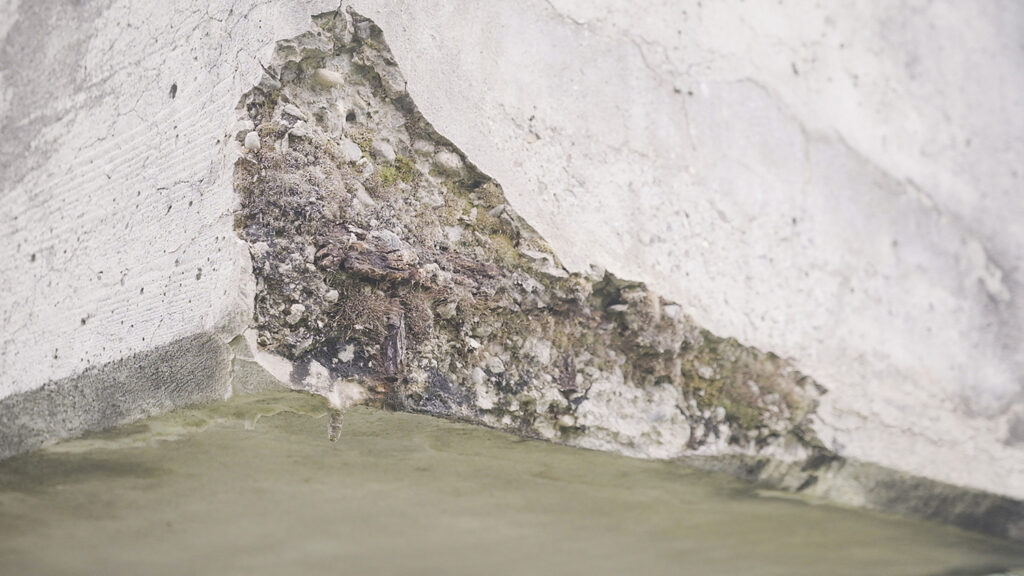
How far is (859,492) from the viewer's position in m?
1.65

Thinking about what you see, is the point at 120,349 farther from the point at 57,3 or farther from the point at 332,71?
the point at 57,3

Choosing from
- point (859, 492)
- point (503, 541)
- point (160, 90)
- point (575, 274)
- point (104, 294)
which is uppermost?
point (160, 90)

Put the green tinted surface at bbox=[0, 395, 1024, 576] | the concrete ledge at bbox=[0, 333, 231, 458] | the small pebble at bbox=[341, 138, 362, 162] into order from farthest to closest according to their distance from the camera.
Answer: the green tinted surface at bbox=[0, 395, 1024, 576], the small pebble at bbox=[341, 138, 362, 162], the concrete ledge at bbox=[0, 333, 231, 458]

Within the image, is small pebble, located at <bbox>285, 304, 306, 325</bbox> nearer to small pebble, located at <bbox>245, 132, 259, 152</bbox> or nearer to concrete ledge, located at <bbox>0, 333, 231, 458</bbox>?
concrete ledge, located at <bbox>0, 333, 231, 458</bbox>

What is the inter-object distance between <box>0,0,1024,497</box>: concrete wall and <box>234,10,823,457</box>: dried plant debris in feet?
0.12

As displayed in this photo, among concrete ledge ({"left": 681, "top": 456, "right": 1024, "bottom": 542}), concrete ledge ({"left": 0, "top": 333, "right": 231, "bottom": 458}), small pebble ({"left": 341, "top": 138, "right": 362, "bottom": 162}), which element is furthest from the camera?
concrete ledge ({"left": 681, "top": 456, "right": 1024, "bottom": 542})

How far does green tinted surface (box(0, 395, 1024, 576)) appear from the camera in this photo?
1.29 m

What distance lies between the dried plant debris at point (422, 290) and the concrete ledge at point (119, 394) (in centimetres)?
8

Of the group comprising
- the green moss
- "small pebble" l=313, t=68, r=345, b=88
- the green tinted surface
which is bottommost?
the green tinted surface

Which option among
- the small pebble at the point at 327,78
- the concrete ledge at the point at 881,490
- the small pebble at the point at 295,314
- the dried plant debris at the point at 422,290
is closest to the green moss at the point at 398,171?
the dried plant debris at the point at 422,290

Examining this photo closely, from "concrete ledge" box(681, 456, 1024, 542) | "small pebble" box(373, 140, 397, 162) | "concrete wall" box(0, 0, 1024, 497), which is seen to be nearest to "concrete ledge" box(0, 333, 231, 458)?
"concrete wall" box(0, 0, 1024, 497)

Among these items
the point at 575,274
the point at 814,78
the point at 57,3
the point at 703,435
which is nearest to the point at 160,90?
the point at 57,3

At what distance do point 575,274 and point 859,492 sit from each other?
736 millimetres

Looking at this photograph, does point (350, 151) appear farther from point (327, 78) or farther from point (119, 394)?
point (119, 394)
